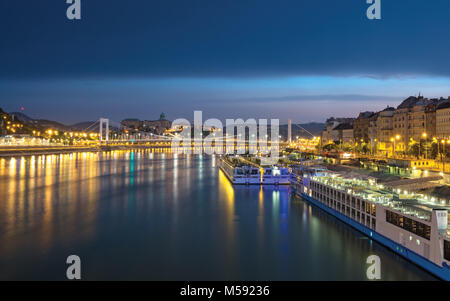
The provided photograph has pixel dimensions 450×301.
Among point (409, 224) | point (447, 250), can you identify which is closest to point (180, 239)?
point (409, 224)

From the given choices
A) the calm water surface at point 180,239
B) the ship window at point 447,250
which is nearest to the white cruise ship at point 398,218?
the ship window at point 447,250

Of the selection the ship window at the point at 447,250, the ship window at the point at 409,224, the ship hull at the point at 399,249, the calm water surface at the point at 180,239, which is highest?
the ship window at the point at 409,224

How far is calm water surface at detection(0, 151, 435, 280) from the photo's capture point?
7.35 meters

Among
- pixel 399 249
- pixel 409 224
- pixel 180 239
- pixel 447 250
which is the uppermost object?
pixel 409 224

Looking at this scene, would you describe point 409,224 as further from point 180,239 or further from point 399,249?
point 180,239

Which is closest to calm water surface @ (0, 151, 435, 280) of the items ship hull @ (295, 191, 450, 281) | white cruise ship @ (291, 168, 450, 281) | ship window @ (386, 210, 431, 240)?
ship hull @ (295, 191, 450, 281)

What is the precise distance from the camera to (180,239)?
9570mm

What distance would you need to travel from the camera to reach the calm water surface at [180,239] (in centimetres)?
735

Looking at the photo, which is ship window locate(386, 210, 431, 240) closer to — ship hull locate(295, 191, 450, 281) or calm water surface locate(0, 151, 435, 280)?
ship hull locate(295, 191, 450, 281)

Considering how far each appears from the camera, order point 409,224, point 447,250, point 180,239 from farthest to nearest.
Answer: point 180,239 → point 409,224 → point 447,250

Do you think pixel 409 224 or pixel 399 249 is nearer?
pixel 409 224

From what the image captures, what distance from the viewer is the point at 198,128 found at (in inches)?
4001

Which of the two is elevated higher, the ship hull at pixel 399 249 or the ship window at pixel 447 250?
the ship window at pixel 447 250

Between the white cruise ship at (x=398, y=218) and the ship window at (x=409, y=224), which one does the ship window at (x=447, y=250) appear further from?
the ship window at (x=409, y=224)
